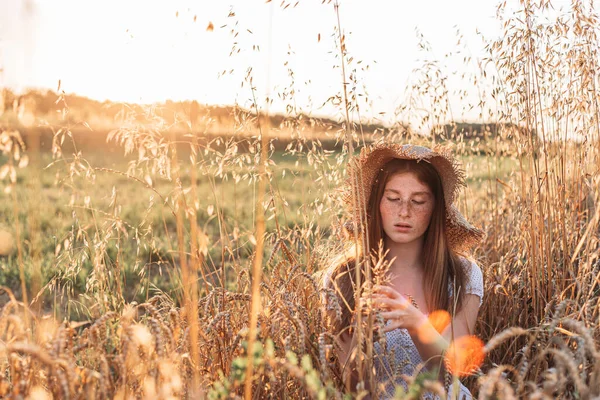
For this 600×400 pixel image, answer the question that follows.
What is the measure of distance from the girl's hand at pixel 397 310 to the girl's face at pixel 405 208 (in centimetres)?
63

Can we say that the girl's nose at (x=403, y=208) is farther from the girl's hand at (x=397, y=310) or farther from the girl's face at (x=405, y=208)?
the girl's hand at (x=397, y=310)

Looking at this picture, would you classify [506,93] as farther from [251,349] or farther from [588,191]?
[251,349]

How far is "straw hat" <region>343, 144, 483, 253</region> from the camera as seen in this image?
2812 mm

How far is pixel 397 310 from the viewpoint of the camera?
197 cm

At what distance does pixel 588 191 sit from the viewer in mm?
3678

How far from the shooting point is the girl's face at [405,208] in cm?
275

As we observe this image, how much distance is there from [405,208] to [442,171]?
28 cm

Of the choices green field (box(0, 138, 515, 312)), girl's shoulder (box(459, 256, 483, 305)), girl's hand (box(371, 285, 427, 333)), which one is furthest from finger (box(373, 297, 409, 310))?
girl's shoulder (box(459, 256, 483, 305))

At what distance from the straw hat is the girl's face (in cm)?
9

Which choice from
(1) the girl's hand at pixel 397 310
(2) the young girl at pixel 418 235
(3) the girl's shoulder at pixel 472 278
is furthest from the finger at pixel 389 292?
(3) the girl's shoulder at pixel 472 278

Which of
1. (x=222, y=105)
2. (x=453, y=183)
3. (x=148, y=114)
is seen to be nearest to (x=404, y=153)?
(x=453, y=183)

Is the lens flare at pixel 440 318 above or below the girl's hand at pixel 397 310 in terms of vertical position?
below

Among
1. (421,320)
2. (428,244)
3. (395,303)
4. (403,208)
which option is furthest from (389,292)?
(428,244)

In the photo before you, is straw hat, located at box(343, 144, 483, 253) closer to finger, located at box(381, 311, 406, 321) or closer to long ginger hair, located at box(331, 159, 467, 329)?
long ginger hair, located at box(331, 159, 467, 329)
